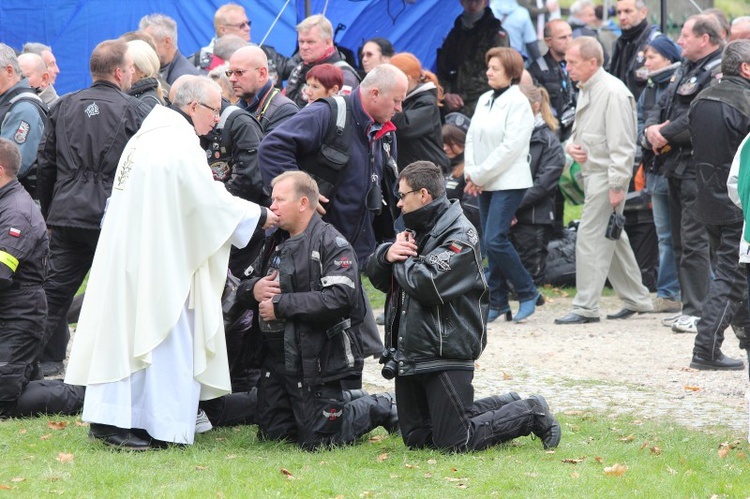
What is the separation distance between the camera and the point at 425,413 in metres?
6.71

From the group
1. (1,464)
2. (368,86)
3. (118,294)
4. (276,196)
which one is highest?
(368,86)

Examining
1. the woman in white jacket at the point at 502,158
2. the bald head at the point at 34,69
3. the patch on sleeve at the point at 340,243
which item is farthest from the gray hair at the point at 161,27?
the patch on sleeve at the point at 340,243

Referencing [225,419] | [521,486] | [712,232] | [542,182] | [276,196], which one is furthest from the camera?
[542,182]

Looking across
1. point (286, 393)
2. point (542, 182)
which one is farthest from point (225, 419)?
point (542, 182)

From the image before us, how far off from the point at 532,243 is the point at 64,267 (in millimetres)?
5590

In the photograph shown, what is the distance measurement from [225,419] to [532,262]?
5906mm

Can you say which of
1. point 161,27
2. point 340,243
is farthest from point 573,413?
point 161,27

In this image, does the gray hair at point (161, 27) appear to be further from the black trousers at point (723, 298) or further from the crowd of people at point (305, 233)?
the black trousers at point (723, 298)

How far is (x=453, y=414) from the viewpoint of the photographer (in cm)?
646

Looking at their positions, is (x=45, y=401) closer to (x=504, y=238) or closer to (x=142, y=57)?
(x=142, y=57)

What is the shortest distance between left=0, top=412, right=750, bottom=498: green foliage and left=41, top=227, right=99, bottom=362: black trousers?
1381 millimetres

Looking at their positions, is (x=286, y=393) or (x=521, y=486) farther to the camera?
(x=286, y=393)

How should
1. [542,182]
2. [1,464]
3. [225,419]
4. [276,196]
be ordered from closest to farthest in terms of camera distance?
[1,464], [276,196], [225,419], [542,182]

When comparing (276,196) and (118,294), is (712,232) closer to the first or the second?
(276,196)
